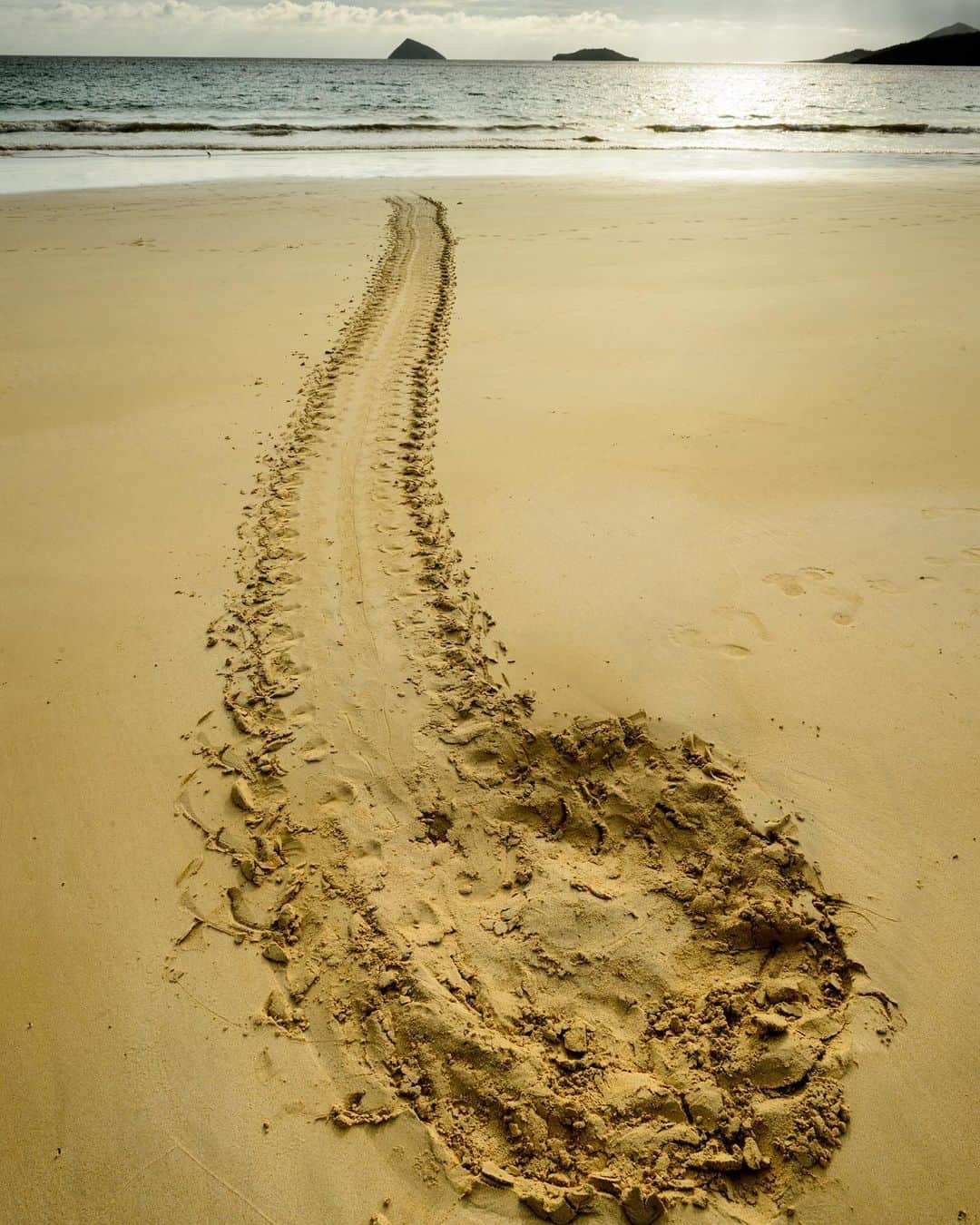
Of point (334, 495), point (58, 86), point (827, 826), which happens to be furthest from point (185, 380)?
point (58, 86)

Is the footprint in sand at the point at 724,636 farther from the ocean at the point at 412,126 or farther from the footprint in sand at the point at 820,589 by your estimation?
the ocean at the point at 412,126

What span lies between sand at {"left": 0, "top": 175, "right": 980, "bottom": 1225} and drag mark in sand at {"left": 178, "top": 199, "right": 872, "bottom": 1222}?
0.5 inches

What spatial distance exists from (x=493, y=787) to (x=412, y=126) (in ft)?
94.4

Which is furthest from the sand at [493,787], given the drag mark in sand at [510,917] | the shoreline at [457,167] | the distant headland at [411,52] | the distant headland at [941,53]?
the distant headland at [411,52]

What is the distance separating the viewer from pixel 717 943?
2.33 m

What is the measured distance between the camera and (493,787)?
2.83m

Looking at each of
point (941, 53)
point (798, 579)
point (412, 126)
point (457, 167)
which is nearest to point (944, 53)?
point (941, 53)

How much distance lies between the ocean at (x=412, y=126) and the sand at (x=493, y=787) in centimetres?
1490

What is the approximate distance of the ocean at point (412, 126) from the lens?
1895 centimetres

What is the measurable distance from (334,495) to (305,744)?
80.1 inches

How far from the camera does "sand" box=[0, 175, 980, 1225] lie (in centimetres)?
194

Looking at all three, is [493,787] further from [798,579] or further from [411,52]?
[411,52]

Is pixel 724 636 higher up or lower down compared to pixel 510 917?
higher up

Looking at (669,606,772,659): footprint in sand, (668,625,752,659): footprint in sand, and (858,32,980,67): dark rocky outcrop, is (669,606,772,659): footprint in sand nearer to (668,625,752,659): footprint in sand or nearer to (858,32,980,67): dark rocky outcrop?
(668,625,752,659): footprint in sand
